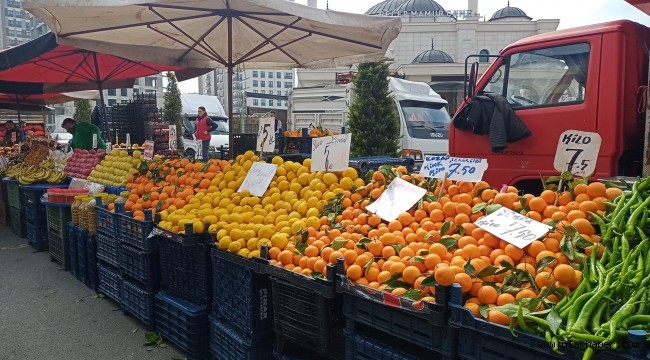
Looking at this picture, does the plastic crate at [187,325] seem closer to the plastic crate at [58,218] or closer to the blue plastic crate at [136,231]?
the blue plastic crate at [136,231]

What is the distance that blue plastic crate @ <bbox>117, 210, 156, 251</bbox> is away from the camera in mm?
4238

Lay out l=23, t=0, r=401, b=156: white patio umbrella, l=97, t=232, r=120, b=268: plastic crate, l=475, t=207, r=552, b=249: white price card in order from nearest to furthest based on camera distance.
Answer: l=475, t=207, r=552, b=249: white price card < l=23, t=0, r=401, b=156: white patio umbrella < l=97, t=232, r=120, b=268: plastic crate

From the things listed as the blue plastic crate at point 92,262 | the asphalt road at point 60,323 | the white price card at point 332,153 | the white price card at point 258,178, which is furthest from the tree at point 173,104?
the white price card at point 332,153

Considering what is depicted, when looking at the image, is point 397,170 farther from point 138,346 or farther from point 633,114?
point 138,346

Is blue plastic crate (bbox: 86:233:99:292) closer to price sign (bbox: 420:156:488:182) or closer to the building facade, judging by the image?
price sign (bbox: 420:156:488:182)

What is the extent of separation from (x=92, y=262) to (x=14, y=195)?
386 cm

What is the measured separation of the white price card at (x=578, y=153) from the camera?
2.92m

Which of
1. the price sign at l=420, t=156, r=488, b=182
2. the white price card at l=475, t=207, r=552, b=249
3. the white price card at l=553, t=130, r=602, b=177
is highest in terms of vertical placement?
the white price card at l=553, t=130, r=602, b=177

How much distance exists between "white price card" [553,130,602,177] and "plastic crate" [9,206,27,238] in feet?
27.1

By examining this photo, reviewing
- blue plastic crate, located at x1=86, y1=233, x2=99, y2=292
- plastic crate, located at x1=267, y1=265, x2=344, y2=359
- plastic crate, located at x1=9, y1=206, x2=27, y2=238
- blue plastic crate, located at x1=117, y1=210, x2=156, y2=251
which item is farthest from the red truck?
plastic crate, located at x1=9, y1=206, x2=27, y2=238

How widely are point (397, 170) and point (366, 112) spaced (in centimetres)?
950

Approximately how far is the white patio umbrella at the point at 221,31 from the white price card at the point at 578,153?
2.36m

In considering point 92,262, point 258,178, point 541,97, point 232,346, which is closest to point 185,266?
point 232,346

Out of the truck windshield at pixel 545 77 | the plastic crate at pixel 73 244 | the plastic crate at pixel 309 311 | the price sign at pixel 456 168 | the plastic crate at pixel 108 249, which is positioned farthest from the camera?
the plastic crate at pixel 73 244
